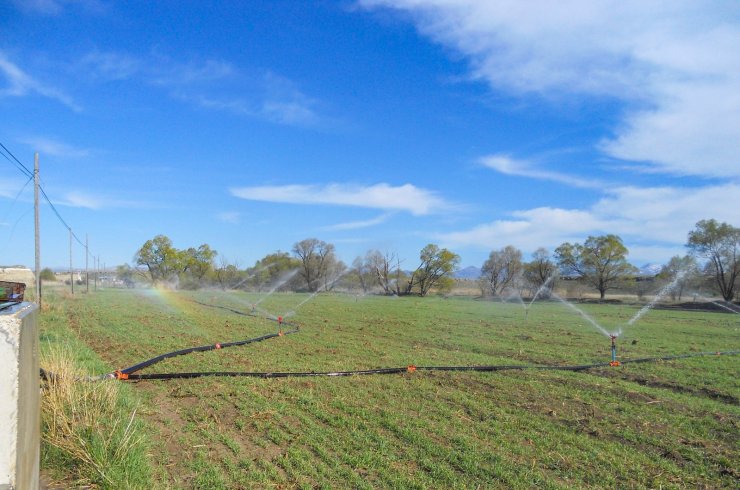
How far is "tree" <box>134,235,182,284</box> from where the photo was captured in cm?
7431

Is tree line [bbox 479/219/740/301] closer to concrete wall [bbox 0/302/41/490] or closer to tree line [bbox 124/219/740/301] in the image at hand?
tree line [bbox 124/219/740/301]

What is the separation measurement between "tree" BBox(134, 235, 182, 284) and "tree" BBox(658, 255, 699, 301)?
65057 mm

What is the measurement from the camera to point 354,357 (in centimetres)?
1339

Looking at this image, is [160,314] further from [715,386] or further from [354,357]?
[715,386]

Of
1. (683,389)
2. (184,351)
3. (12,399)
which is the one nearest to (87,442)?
(12,399)

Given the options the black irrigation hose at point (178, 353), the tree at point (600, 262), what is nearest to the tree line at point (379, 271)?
the tree at point (600, 262)

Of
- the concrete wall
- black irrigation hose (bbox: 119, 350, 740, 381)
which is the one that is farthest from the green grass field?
the concrete wall

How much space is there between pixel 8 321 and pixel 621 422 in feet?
25.9

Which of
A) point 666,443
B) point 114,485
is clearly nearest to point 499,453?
point 666,443

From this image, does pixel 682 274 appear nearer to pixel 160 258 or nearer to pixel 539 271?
pixel 539 271

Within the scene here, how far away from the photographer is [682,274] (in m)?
58.8

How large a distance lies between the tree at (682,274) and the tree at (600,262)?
10.8 meters

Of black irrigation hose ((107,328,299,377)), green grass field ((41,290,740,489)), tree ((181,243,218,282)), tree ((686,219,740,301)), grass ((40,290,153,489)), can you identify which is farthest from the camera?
tree ((181,243,218,282))

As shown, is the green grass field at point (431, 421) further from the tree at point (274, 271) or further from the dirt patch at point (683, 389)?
the tree at point (274, 271)
